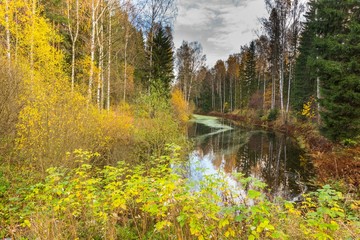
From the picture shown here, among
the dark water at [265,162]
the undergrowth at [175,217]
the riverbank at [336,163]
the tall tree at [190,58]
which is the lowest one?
the dark water at [265,162]

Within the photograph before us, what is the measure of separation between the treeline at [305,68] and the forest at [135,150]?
0.27 feet

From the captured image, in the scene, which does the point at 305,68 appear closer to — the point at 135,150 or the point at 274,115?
the point at 274,115

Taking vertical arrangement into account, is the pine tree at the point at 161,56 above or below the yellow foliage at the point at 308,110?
above

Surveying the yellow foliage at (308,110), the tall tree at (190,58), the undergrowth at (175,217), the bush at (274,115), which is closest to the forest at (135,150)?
the undergrowth at (175,217)

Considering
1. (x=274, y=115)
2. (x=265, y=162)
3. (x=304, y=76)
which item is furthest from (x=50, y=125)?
(x=304, y=76)

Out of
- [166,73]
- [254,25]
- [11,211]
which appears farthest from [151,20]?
[11,211]

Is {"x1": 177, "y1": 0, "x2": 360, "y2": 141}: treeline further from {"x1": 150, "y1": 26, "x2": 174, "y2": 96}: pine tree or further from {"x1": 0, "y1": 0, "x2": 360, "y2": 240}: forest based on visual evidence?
{"x1": 150, "y1": 26, "x2": 174, "y2": 96}: pine tree

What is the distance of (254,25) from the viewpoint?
23.8 m

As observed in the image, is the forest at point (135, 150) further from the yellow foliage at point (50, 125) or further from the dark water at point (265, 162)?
the dark water at point (265, 162)

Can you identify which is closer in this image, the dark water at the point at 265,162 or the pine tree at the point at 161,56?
the dark water at the point at 265,162

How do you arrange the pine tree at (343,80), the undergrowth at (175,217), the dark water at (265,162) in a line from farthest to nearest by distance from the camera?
the pine tree at (343,80), the dark water at (265,162), the undergrowth at (175,217)

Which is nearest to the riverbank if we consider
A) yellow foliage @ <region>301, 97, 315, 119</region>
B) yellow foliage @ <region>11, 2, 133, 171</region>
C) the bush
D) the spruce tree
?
the spruce tree

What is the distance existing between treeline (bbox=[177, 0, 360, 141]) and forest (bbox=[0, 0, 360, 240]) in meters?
0.08

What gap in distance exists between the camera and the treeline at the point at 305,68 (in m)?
9.34
